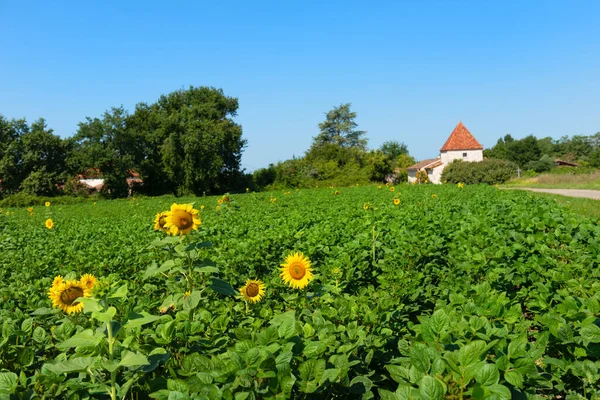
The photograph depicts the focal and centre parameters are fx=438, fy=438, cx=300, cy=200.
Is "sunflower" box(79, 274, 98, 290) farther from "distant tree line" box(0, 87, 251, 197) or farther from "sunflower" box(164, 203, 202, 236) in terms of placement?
"distant tree line" box(0, 87, 251, 197)

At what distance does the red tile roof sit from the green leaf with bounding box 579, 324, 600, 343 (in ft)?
183

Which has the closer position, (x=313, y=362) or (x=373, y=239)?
(x=313, y=362)

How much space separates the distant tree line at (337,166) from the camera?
4466cm

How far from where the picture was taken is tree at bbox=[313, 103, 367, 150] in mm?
74750

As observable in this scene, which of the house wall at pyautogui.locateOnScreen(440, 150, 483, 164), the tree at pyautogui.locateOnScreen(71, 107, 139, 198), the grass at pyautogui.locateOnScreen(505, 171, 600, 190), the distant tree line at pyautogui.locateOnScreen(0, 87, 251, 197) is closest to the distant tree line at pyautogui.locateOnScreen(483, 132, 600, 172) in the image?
the house wall at pyautogui.locateOnScreen(440, 150, 483, 164)

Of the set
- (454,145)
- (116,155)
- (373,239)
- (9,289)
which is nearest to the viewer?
(9,289)

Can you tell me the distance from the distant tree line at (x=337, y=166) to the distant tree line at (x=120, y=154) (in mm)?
8058

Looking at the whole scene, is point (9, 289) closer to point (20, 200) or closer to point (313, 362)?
point (313, 362)

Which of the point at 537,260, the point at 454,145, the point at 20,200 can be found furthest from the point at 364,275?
the point at 454,145

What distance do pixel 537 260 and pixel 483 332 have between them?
2515mm

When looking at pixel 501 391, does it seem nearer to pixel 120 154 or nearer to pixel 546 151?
pixel 120 154

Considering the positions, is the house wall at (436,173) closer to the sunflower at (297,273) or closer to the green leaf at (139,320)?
the sunflower at (297,273)

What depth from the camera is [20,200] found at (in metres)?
32.6

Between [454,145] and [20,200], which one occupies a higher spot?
[454,145]
